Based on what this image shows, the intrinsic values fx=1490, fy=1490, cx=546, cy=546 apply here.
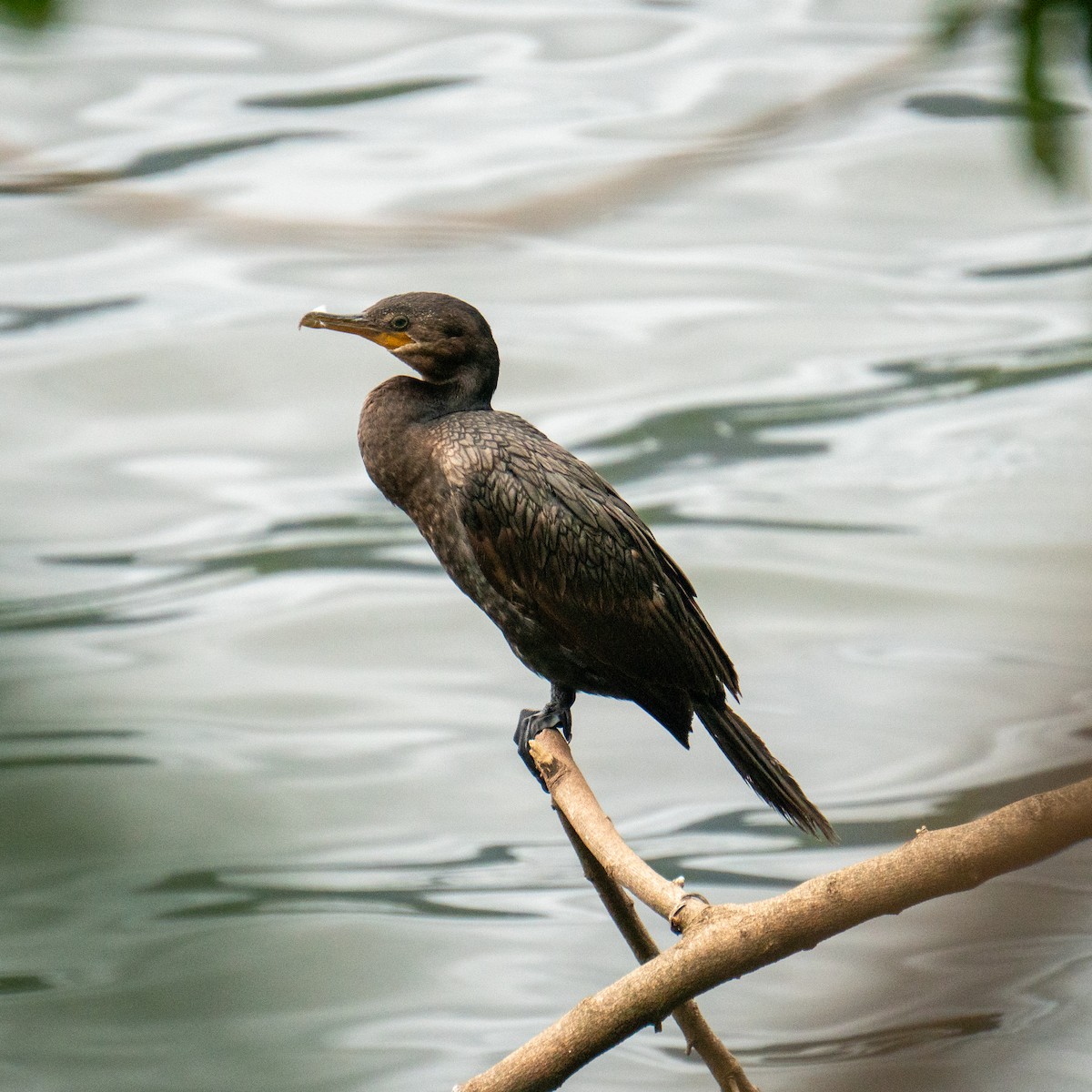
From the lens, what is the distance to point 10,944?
15.8 ft

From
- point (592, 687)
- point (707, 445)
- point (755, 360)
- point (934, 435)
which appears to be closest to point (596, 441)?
point (707, 445)

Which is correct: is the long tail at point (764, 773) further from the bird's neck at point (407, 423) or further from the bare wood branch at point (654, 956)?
the bird's neck at point (407, 423)

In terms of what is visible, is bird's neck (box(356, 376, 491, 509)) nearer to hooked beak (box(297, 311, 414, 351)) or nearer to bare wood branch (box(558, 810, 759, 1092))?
hooked beak (box(297, 311, 414, 351))

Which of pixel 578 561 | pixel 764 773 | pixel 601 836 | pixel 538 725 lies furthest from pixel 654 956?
pixel 538 725

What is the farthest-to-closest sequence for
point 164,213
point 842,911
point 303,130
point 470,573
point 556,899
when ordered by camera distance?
point 303,130 → point 556,899 → point 470,573 → point 164,213 → point 842,911

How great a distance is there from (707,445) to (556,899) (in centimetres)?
402

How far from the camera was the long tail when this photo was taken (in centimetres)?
265

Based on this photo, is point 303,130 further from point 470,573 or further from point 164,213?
point 164,213

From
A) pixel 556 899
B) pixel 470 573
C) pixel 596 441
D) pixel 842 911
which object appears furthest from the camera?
pixel 596 441

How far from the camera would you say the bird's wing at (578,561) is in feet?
8.78

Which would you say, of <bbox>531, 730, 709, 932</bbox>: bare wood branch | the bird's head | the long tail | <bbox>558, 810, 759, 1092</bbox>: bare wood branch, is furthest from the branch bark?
the bird's head

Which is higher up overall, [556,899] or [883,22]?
[883,22]

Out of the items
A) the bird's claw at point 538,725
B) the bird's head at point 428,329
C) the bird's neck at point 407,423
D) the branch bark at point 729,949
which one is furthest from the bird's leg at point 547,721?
the branch bark at point 729,949

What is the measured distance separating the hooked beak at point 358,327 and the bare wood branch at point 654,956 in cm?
86
